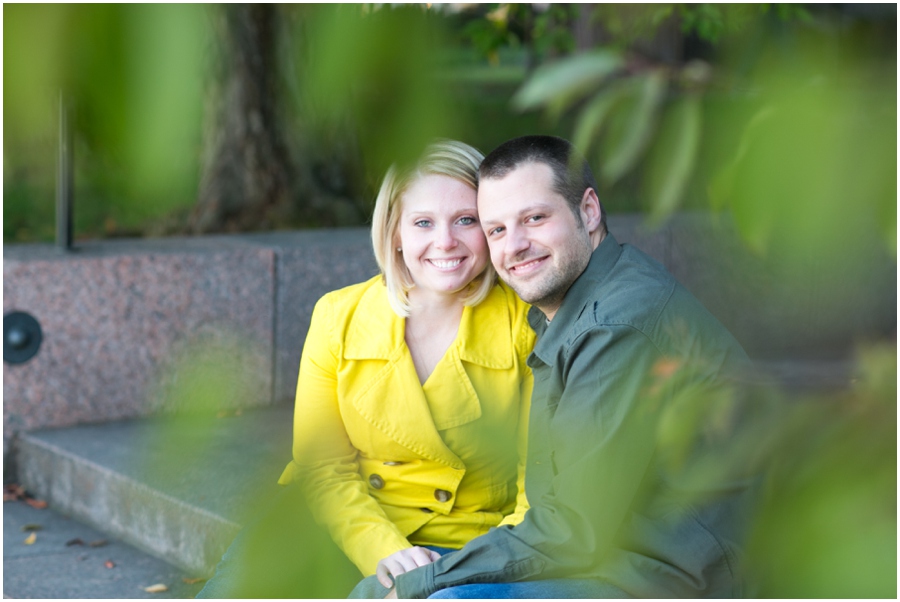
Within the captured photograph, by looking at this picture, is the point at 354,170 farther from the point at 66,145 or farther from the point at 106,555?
the point at 106,555

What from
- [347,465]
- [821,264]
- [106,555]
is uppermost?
[821,264]

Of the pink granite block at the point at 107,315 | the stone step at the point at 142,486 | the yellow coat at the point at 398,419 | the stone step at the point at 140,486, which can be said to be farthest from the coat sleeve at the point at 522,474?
the pink granite block at the point at 107,315

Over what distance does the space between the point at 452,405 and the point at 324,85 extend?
1991 mm

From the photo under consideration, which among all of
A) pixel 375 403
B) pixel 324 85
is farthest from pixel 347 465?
pixel 324 85

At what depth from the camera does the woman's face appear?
262 centimetres

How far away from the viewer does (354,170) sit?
0.80 m

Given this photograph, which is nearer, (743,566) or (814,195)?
(814,195)

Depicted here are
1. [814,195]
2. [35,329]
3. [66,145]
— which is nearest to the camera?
[814,195]

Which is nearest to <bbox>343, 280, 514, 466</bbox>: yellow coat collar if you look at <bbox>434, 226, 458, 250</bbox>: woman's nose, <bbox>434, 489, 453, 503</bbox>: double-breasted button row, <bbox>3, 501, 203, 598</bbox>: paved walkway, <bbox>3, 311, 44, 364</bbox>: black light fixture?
<bbox>434, 489, 453, 503</bbox>: double-breasted button row

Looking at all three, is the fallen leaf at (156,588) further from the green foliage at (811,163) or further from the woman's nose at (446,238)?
the green foliage at (811,163)

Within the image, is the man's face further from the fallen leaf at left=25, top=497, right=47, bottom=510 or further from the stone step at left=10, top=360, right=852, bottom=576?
the fallen leaf at left=25, top=497, right=47, bottom=510

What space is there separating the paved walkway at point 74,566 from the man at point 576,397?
1841 millimetres

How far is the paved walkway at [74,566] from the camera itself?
3828 millimetres

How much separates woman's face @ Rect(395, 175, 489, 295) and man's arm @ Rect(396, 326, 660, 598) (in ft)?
1.33
